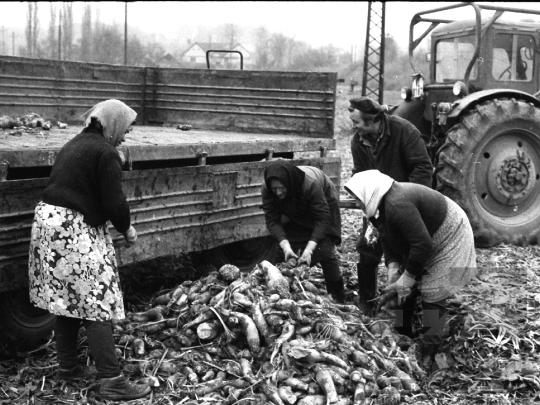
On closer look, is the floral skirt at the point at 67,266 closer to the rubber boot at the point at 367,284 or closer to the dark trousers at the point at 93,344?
the dark trousers at the point at 93,344

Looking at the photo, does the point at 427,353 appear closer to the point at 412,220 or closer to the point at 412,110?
the point at 412,220

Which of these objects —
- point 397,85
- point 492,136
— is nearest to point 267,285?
point 492,136

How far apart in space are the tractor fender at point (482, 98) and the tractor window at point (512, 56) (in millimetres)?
490

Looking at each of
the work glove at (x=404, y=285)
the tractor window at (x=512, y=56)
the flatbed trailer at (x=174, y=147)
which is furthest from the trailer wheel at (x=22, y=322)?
the tractor window at (x=512, y=56)

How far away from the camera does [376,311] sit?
5648 mm

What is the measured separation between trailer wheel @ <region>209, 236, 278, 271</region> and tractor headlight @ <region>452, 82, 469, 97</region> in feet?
9.72

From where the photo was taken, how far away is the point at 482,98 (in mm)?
8031

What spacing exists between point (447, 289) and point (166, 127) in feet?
12.7

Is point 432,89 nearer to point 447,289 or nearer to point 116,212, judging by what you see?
point 447,289

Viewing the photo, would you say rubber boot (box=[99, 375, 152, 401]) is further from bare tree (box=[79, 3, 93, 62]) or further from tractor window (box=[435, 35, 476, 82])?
bare tree (box=[79, 3, 93, 62])

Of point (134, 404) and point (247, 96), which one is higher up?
point (247, 96)

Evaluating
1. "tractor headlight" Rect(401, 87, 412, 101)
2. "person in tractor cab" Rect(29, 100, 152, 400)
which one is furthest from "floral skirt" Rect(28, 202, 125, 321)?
"tractor headlight" Rect(401, 87, 412, 101)

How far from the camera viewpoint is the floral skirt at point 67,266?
162 inches

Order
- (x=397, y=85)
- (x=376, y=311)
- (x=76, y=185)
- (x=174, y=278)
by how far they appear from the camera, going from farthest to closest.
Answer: (x=397, y=85) < (x=174, y=278) < (x=376, y=311) < (x=76, y=185)
